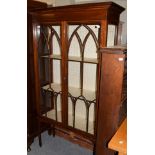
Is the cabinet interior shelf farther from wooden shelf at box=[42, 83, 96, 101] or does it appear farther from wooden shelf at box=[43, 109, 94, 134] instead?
wooden shelf at box=[43, 109, 94, 134]

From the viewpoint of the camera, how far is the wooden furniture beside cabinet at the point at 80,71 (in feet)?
4.75

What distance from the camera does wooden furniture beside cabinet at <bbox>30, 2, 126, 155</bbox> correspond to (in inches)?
56.9

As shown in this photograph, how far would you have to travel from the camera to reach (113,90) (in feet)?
4.63

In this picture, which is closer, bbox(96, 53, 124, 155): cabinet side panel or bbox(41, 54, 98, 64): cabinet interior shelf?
bbox(96, 53, 124, 155): cabinet side panel

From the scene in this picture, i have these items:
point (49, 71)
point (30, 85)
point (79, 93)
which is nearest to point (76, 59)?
point (79, 93)

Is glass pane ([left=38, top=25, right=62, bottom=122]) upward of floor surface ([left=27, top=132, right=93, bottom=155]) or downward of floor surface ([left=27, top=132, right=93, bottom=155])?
upward

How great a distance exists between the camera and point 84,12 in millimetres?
1755

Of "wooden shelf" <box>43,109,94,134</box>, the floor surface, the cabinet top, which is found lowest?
the floor surface

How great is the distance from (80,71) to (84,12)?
0.78 metres

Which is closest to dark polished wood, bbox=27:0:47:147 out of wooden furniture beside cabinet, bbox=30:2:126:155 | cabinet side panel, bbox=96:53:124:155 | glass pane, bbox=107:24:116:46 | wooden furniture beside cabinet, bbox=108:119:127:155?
wooden furniture beside cabinet, bbox=30:2:126:155

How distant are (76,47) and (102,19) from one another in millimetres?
680
